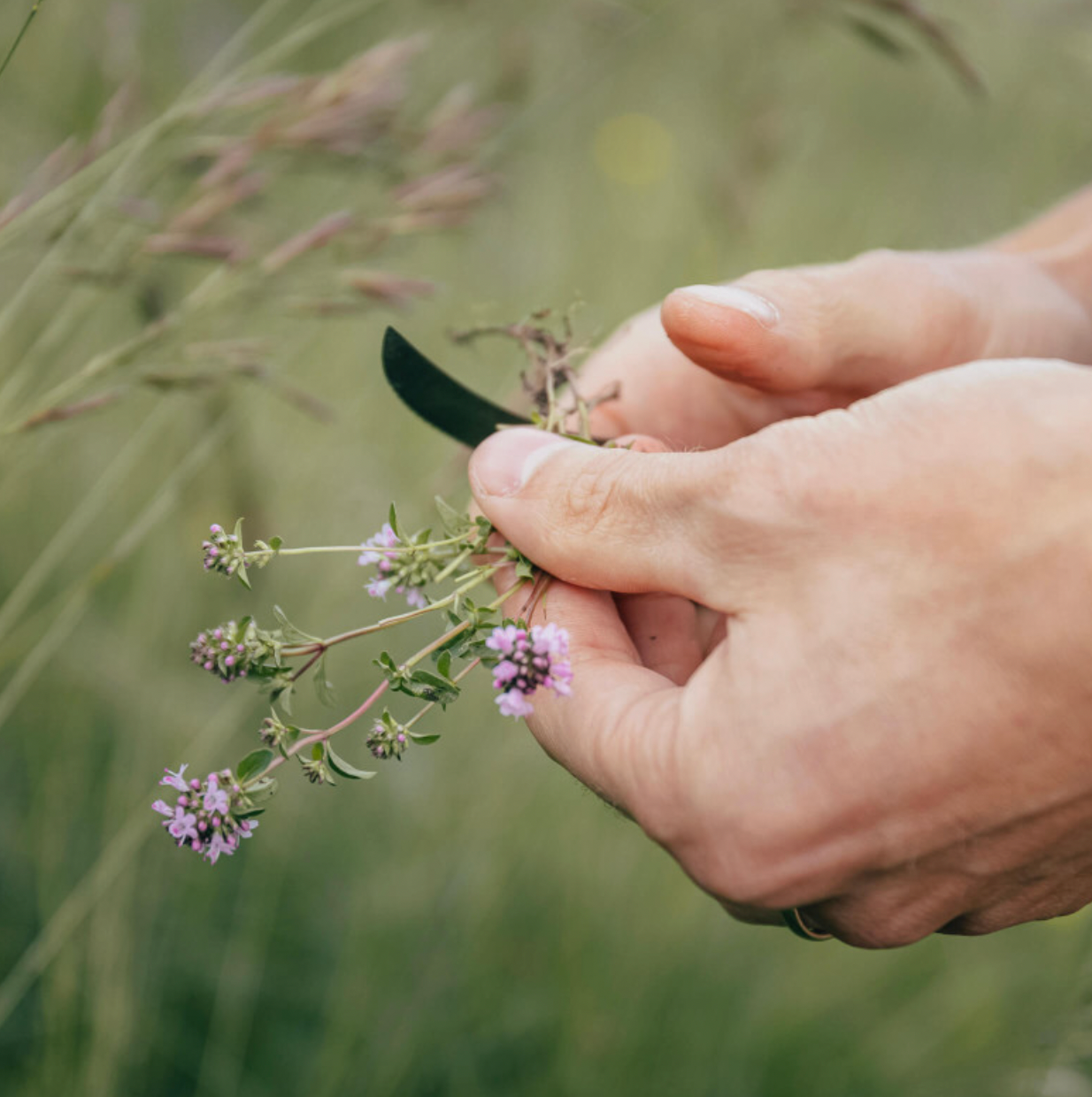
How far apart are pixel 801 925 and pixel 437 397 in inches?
27.1

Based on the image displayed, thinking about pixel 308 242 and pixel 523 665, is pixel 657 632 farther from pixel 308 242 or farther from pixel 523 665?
pixel 308 242

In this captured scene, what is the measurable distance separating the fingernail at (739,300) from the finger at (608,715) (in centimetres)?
36

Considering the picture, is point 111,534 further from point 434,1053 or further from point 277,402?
point 434,1053

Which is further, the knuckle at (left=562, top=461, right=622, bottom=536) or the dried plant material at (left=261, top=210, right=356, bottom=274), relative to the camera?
the dried plant material at (left=261, top=210, right=356, bottom=274)

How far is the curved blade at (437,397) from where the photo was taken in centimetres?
97

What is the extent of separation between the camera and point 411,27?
217 centimetres

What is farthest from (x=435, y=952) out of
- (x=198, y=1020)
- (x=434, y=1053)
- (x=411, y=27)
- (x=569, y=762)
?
(x=411, y=27)

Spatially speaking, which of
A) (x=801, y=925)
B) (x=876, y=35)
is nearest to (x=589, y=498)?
(x=801, y=925)

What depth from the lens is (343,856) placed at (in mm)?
1687

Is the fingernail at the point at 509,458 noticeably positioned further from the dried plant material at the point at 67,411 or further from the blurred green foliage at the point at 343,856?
the dried plant material at the point at 67,411

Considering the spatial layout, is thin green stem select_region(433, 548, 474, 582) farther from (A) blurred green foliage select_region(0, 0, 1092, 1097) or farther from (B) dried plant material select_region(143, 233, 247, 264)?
(B) dried plant material select_region(143, 233, 247, 264)

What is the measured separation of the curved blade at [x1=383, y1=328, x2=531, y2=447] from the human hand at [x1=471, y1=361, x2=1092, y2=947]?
0.27m

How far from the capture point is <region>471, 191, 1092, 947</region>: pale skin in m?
0.78

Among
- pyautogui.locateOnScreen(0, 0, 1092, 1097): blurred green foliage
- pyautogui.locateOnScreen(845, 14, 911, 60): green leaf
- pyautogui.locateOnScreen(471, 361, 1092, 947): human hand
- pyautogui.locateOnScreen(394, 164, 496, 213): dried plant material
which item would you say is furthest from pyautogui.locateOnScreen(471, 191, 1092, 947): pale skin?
pyautogui.locateOnScreen(845, 14, 911, 60): green leaf
